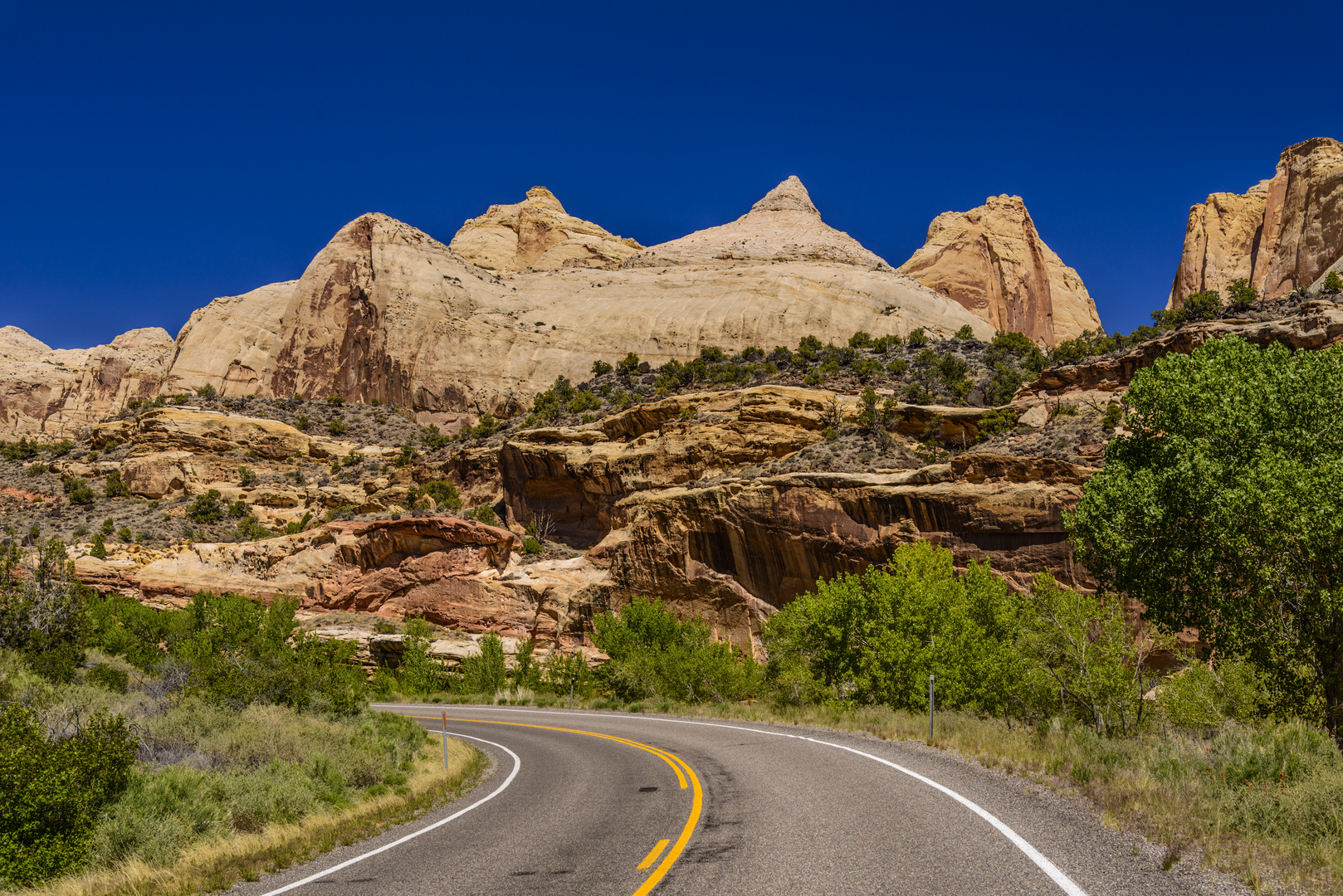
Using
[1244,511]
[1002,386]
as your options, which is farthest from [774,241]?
[1244,511]

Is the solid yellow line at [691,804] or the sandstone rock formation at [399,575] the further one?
the sandstone rock formation at [399,575]

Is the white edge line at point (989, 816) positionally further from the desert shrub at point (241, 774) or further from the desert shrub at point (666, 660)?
the desert shrub at point (666, 660)

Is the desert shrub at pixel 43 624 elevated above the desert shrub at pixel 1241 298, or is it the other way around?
the desert shrub at pixel 1241 298

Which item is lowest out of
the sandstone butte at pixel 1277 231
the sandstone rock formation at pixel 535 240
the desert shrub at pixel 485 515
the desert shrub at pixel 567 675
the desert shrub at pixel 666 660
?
the desert shrub at pixel 567 675

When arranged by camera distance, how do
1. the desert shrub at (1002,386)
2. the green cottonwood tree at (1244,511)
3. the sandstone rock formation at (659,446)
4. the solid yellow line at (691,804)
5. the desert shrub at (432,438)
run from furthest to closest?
1. the desert shrub at (432,438)
2. the desert shrub at (1002,386)
3. the sandstone rock formation at (659,446)
4. the green cottonwood tree at (1244,511)
5. the solid yellow line at (691,804)

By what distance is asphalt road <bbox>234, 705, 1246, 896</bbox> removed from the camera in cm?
600

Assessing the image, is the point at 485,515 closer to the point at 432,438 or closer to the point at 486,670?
the point at 486,670

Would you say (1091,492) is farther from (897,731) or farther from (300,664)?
(300,664)

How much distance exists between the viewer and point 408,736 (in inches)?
650

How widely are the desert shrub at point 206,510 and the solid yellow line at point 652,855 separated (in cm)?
5471

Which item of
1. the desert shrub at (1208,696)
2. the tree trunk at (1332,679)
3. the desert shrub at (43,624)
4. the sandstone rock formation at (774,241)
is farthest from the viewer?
the sandstone rock formation at (774,241)

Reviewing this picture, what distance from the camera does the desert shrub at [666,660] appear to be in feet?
93.9

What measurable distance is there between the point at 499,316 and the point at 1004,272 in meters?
75.9

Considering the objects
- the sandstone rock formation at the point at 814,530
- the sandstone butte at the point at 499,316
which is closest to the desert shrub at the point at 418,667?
the sandstone rock formation at the point at 814,530
